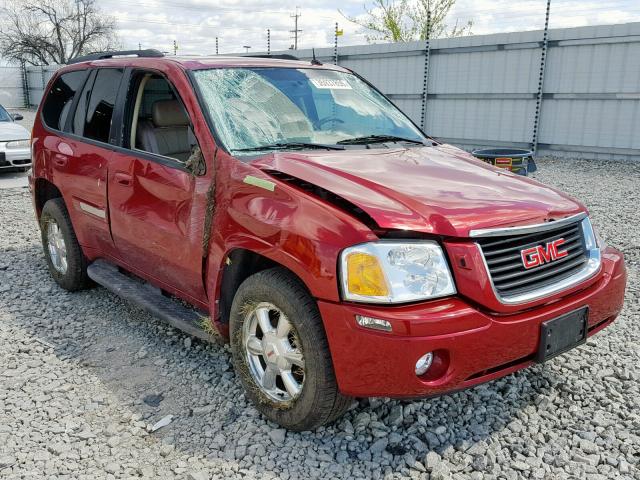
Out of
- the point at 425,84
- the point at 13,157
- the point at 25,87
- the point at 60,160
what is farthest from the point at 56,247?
the point at 25,87

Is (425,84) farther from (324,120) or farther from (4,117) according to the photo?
(324,120)

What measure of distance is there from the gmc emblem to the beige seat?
2219mm

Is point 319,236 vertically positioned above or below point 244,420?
above

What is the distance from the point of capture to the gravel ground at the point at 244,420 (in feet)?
8.34

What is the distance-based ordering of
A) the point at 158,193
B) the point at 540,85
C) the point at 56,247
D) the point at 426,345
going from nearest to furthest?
the point at 426,345 → the point at 158,193 → the point at 56,247 → the point at 540,85

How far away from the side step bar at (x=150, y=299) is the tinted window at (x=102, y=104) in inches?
38.1

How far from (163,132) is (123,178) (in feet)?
1.41

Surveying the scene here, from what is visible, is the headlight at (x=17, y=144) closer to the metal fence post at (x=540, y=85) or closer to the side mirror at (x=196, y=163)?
the side mirror at (x=196, y=163)

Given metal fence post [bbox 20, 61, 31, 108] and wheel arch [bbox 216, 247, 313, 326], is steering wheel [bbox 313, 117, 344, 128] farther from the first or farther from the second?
metal fence post [bbox 20, 61, 31, 108]

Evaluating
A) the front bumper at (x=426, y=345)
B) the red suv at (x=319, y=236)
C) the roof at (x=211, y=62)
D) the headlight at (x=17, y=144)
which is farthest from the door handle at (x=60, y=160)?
the headlight at (x=17, y=144)

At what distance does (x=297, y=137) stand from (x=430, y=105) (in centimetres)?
1206

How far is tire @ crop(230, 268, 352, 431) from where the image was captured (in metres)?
2.43

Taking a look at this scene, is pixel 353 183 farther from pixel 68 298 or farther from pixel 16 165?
pixel 16 165

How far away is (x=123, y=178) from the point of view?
364 cm
